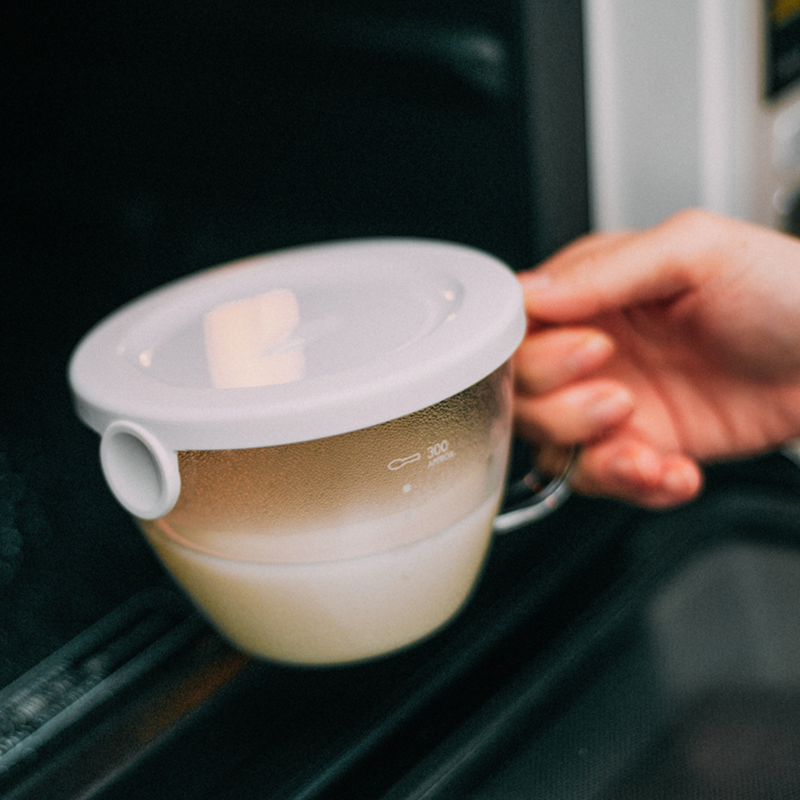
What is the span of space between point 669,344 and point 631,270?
0.11 m

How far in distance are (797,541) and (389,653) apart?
0.22m

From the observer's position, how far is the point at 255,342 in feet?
0.97

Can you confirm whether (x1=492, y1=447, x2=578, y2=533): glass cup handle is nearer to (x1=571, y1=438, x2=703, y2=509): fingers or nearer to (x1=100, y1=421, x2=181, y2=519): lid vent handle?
(x1=571, y1=438, x2=703, y2=509): fingers

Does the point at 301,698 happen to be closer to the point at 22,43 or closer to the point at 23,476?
the point at 23,476

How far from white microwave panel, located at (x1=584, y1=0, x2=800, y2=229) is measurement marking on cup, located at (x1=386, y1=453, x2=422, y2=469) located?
0.82 feet

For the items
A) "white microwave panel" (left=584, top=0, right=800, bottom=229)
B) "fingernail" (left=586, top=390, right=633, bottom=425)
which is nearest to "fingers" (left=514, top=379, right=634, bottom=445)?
"fingernail" (left=586, top=390, right=633, bottom=425)

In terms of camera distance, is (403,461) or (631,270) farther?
(631,270)

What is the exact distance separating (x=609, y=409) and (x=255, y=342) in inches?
8.7

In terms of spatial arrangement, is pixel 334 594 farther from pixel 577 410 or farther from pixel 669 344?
pixel 669 344

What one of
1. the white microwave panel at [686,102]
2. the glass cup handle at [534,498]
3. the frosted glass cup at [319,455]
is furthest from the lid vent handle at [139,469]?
the white microwave panel at [686,102]

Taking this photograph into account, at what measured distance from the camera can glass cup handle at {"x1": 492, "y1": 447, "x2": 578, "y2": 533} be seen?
0.39 m

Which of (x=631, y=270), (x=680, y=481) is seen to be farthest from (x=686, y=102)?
(x=680, y=481)

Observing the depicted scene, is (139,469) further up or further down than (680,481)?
further up

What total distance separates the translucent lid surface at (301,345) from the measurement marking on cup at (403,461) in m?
0.03
